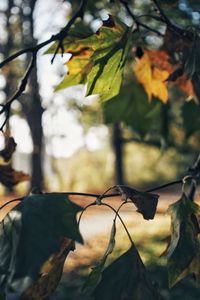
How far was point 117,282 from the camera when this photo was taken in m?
0.90

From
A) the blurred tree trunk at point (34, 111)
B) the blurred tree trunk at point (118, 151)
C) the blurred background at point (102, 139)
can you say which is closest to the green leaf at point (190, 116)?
the blurred background at point (102, 139)

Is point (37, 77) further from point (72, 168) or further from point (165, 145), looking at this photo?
point (165, 145)

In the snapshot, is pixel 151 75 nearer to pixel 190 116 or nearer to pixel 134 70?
pixel 134 70

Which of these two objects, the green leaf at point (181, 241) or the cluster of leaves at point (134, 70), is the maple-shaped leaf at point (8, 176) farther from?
the green leaf at point (181, 241)

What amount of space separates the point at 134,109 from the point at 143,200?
0.74m

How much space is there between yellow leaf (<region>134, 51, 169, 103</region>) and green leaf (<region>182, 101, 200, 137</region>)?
12 cm

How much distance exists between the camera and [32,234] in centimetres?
71

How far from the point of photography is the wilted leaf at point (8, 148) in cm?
115

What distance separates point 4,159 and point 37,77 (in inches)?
535

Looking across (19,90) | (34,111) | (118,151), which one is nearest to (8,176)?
(19,90)

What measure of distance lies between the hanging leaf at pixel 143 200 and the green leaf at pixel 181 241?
9cm

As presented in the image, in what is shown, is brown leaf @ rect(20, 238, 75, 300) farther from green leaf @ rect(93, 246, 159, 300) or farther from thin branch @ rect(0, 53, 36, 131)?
thin branch @ rect(0, 53, 36, 131)

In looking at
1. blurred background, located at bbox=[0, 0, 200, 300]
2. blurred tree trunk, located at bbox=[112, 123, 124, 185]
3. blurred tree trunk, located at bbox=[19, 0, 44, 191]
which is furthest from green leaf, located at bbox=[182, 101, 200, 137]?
blurred tree trunk, located at bbox=[112, 123, 124, 185]

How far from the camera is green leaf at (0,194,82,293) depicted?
67 cm
